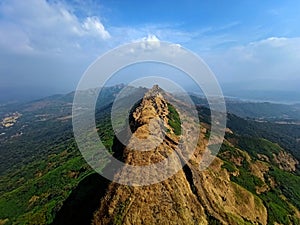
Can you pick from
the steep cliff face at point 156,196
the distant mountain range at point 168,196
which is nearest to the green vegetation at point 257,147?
the distant mountain range at point 168,196

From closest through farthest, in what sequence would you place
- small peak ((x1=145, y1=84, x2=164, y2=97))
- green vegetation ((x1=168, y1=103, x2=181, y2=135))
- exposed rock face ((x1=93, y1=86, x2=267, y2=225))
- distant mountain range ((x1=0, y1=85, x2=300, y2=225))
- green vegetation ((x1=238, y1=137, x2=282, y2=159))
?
1. exposed rock face ((x1=93, y1=86, x2=267, y2=225))
2. distant mountain range ((x1=0, y1=85, x2=300, y2=225))
3. green vegetation ((x1=168, y1=103, x2=181, y2=135))
4. small peak ((x1=145, y1=84, x2=164, y2=97))
5. green vegetation ((x1=238, y1=137, x2=282, y2=159))

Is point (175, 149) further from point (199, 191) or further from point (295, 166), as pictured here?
point (295, 166)

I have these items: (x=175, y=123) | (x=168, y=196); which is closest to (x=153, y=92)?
(x=175, y=123)

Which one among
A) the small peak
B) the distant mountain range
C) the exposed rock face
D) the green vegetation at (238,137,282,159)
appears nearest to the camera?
the exposed rock face

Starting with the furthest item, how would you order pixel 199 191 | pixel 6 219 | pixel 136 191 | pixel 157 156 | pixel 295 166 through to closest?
pixel 295 166 < pixel 6 219 < pixel 199 191 < pixel 157 156 < pixel 136 191

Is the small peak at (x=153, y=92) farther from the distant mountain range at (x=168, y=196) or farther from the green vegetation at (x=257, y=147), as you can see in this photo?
the green vegetation at (x=257, y=147)

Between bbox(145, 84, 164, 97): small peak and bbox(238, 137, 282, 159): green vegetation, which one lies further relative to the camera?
bbox(238, 137, 282, 159): green vegetation

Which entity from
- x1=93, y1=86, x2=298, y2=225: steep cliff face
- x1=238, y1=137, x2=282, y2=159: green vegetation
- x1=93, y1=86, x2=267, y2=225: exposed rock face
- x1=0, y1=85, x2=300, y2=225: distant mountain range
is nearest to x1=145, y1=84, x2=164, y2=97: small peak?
x1=0, y1=85, x2=300, y2=225: distant mountain range

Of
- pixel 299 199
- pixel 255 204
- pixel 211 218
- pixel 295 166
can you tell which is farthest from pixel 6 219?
pixel 295 166

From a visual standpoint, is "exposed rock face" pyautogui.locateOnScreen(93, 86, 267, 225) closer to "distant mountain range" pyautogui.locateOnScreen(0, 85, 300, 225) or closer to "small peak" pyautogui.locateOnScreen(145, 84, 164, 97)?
"distant mountain range" pyautogui.locateOnScreen(0, 85, 300, 225)

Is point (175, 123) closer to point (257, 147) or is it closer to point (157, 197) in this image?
point (157, 197)

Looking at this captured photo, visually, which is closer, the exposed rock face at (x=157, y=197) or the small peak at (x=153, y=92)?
the exposed rock face at (x=157, y=197)
